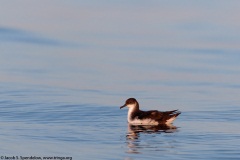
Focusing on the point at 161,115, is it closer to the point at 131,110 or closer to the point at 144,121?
the point at 144,121

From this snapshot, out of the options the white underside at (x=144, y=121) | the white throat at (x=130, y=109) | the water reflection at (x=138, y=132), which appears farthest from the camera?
the white throat at (x=130, y=109)

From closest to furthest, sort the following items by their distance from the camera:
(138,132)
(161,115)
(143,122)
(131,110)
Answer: (138,132)
(161,115)
(143,122)
(131,110)

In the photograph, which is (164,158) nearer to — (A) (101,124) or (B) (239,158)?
(B) (239,158)

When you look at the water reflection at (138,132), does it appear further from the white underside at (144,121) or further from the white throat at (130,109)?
the white throat at (130,109)

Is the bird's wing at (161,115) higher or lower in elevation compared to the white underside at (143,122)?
higher

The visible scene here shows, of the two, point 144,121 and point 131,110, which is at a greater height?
point 131,110

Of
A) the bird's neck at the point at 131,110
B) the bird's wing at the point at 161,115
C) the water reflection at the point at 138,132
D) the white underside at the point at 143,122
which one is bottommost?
the water reflection at the point at 138,132

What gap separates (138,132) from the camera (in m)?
23.6

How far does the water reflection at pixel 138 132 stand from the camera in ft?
67.6

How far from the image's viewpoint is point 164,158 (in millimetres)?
19312

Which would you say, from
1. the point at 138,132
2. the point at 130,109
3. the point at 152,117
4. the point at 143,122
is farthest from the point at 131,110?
the point at 138,132

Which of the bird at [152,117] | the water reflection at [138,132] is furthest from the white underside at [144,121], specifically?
the water reflection at [138,132]

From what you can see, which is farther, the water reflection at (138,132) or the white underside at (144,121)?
the white underside at (144,121)

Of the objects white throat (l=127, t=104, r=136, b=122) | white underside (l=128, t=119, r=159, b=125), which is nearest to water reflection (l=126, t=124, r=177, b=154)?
white underside (l=128, t=119, r=159, b=125)
